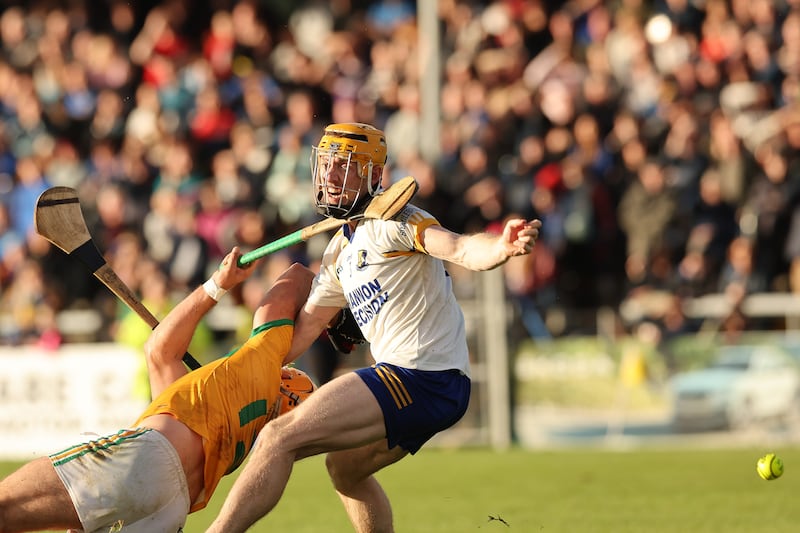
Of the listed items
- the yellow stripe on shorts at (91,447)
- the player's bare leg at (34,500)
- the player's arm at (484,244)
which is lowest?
the player's bare leg at (34,500)

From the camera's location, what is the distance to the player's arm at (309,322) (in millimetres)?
6652

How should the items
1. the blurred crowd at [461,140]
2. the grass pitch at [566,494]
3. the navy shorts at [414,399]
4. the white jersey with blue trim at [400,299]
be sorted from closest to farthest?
the navy shorts at [414,399] < the white jersey with blue trim at [400,299] < the grass pitch at [566,494] < the blurred crowd at [461,140]

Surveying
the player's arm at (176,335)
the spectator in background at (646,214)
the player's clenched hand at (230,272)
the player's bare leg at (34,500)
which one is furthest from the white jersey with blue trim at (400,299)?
the spectator in background at (646,214)

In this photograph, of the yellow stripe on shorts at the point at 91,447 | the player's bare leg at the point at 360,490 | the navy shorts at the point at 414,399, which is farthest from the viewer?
the player's bare leg at the point at 360,490

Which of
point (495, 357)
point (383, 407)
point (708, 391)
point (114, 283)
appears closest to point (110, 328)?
point (495, 357)

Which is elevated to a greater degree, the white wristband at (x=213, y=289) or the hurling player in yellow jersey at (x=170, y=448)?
the white wristband at (x=213, y=289)

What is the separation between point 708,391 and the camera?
1344cm

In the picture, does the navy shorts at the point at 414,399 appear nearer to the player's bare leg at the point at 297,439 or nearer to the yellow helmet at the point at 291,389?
the player's bare leg at the point at 297,439

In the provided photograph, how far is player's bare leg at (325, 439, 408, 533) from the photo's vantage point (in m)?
6.58

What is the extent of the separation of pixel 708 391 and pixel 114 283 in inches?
315

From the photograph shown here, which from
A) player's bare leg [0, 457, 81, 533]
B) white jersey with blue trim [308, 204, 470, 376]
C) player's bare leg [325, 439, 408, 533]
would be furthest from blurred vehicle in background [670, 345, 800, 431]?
player's bare leg [0, 457, 81, 533]

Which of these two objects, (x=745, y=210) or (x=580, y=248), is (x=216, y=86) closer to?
(x=580, y=248)

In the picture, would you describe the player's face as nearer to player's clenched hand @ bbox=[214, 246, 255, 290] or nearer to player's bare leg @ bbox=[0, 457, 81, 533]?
player's clenched hand @ bbox=[214, 246, 255, 290]

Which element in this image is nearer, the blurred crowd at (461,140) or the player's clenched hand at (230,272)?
the player's clenched hand at (230,272)
